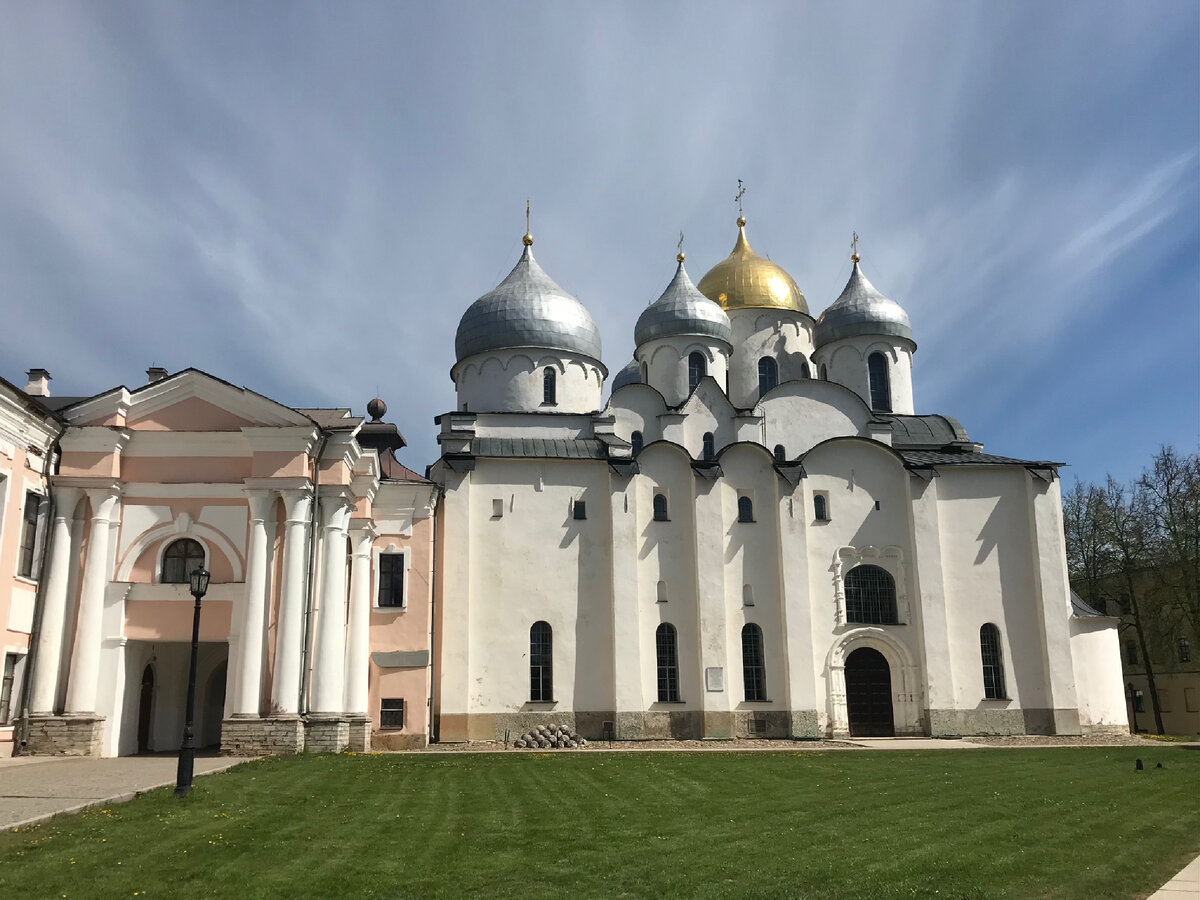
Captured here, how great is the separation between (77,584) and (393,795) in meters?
11.3

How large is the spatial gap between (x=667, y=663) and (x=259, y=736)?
1366 cm

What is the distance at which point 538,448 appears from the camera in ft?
110

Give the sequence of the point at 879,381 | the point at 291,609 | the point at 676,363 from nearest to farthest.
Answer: the point at 291,609, the point at 676,363, the point at 879,381

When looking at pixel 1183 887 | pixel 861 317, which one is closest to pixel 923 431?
pixel 861 317

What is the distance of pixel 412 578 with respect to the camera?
30.0m

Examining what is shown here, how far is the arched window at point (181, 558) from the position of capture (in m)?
23.2

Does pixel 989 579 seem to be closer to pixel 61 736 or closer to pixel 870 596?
pixel 870 596

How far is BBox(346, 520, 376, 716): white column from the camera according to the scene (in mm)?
26250

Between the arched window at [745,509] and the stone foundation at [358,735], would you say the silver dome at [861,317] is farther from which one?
the stone foundation at [358,735]

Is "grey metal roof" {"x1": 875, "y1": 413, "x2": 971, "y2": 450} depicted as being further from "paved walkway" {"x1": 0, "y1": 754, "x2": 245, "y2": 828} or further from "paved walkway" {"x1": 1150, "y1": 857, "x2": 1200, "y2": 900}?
"paved walkway" {"x1": 1150, "y1": 857, "x2": 1200, "y2": 900}

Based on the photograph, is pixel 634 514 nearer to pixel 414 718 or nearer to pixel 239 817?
pixel 414 718

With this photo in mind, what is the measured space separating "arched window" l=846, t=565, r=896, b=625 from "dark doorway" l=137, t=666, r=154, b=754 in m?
20.1

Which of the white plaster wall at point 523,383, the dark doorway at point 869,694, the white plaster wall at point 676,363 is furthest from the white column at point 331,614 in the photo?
the dark doorway at point 869,694

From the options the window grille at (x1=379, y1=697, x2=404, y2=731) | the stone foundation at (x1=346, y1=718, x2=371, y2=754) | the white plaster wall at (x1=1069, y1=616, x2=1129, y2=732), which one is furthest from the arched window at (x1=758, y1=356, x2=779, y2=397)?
the stone foundation at (x1=346, y1=718, x2=371, y2=754)
